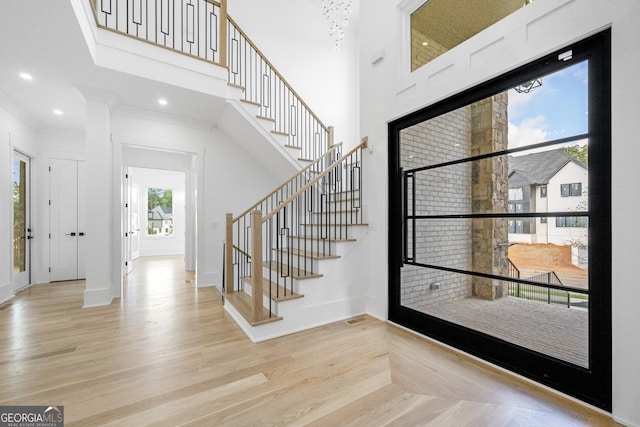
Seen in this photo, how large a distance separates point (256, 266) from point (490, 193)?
7.21ft

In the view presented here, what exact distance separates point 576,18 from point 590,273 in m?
1.58

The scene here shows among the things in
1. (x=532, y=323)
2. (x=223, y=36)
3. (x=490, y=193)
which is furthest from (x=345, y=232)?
(x=223, y=36)

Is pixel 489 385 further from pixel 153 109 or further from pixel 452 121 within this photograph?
pixel 153 109

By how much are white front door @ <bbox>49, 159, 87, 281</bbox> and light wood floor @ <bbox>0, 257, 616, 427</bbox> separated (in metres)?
2.38

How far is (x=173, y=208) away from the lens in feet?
32.3

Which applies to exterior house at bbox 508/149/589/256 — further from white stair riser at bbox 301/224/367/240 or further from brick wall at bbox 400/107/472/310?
white stair riser at bbox 301/224/367/240

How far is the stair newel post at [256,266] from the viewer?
2605 millimetres

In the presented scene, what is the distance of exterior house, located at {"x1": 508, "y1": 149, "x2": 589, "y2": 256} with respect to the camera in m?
1.77

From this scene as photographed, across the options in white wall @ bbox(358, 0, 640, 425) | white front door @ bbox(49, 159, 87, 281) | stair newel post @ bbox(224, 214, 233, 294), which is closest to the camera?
white wall @ bbox(358, 0, 640, 425)

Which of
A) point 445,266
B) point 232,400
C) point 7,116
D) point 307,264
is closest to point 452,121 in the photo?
point 445,266

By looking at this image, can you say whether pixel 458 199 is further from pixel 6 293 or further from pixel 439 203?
pixel 6 293

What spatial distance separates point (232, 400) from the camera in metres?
1.76

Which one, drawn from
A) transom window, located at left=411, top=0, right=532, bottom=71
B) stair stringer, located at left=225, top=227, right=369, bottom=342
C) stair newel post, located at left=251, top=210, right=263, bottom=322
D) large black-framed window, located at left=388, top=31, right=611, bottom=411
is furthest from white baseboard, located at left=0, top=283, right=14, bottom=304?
transom window, located at left=411, top=0, right=532, bottom=71

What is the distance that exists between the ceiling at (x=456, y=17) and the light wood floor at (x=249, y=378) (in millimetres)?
2818
